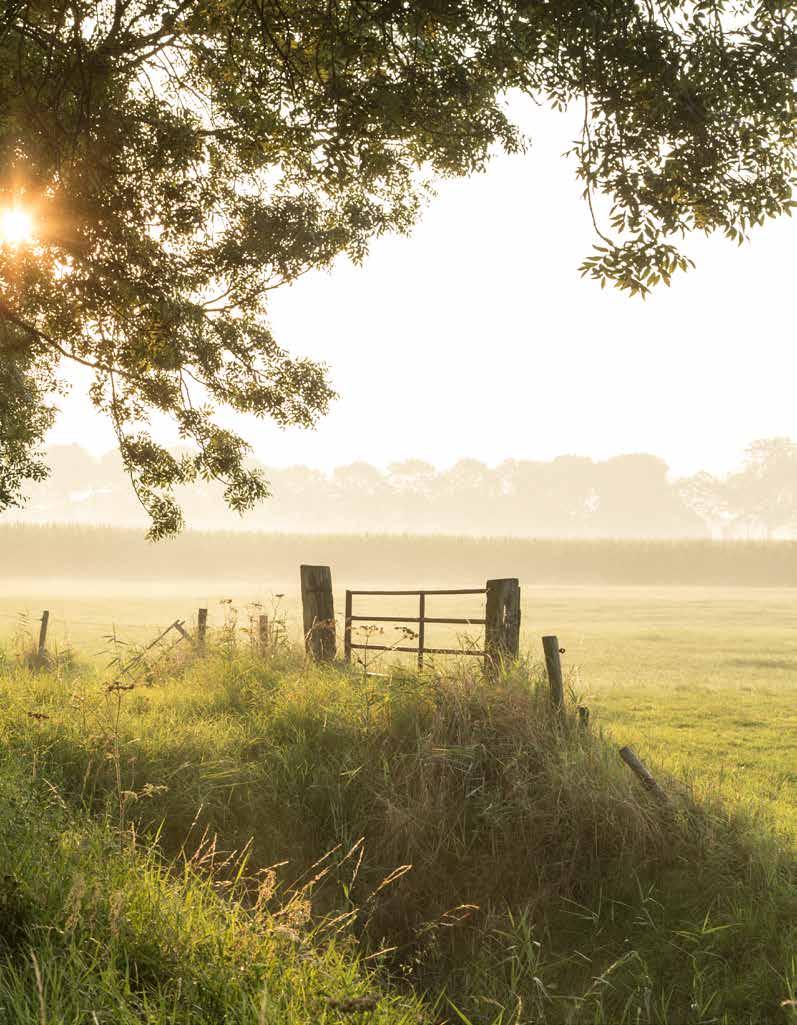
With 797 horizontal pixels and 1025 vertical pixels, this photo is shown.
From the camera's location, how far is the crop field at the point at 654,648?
11148 millimetres

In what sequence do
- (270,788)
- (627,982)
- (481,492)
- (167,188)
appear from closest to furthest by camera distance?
(627,982) < (270,788) < (167,188) < (481,492)

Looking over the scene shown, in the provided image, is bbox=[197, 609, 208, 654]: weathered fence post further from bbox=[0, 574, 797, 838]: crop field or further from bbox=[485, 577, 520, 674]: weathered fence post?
bbox=[485, 577, 520, 674]: weathered fence post

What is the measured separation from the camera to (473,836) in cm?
735

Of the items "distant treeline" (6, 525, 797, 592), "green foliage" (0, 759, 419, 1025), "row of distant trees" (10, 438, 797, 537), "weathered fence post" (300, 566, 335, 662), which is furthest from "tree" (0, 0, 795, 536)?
"row of distant trees" (10, 438, 797, 537)

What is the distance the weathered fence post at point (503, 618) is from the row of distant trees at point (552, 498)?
13572cm

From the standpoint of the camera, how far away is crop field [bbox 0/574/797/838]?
36.6 feet

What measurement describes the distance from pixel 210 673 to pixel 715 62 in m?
9.12

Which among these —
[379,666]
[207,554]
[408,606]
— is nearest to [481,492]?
[207,554]

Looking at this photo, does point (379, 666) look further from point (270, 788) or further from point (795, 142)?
point (795, 142)

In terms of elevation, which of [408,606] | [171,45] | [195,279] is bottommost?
[408,606]

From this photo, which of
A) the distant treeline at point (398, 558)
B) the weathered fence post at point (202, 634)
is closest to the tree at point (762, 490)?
the distant treeline at point (398, 558)

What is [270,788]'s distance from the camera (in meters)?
7.91

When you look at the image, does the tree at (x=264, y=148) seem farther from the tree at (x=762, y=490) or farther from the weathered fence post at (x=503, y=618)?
the tree at (x=762, y=490)

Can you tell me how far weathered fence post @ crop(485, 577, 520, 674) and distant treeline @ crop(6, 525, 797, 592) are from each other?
5447 centimetres
